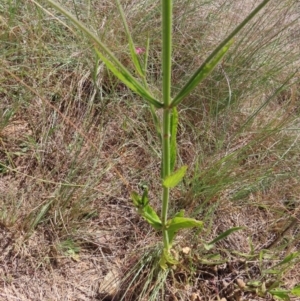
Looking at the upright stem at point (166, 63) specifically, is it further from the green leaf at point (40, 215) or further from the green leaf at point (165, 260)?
the green leaf at point (40, 215)

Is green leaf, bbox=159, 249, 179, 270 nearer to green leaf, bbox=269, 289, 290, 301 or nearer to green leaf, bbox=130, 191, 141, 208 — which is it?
green leaf, bbox=130, 191, 141, 208

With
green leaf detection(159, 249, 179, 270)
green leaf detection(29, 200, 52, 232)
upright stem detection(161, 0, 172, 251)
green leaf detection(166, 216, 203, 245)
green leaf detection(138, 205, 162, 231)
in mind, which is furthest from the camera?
green leaf detection(29, 200, 52, 232)

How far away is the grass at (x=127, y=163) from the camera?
1296 mm

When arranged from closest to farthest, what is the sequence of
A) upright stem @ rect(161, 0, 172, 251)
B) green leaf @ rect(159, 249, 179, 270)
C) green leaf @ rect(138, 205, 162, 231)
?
1. upright stem @ rect(161, 0, 172, 251)
2. green leaf @ rect(138, 205, 162, 231)
3. green leaf @ rect(159, 249, 179, 270)

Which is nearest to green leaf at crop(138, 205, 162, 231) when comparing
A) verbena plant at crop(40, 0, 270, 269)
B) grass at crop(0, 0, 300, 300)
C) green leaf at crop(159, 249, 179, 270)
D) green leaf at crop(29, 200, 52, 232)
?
verbena plant at crop(40, 0, 270, 269)

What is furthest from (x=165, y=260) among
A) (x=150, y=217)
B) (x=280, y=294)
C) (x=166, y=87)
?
(x=166, y=87)

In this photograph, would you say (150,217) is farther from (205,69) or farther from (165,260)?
(205,69)

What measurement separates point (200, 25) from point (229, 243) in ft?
3.04

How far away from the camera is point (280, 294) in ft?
4.00

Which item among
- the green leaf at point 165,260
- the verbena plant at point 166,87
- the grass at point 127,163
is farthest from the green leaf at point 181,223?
the grass at point 127,163

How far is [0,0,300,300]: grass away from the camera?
1.30 metres

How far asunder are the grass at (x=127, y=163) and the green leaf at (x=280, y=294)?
4cm

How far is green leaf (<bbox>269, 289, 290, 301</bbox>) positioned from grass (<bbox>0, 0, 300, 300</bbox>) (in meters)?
0.04

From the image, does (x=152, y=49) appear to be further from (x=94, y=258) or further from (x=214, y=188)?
(x=94, y=258)
